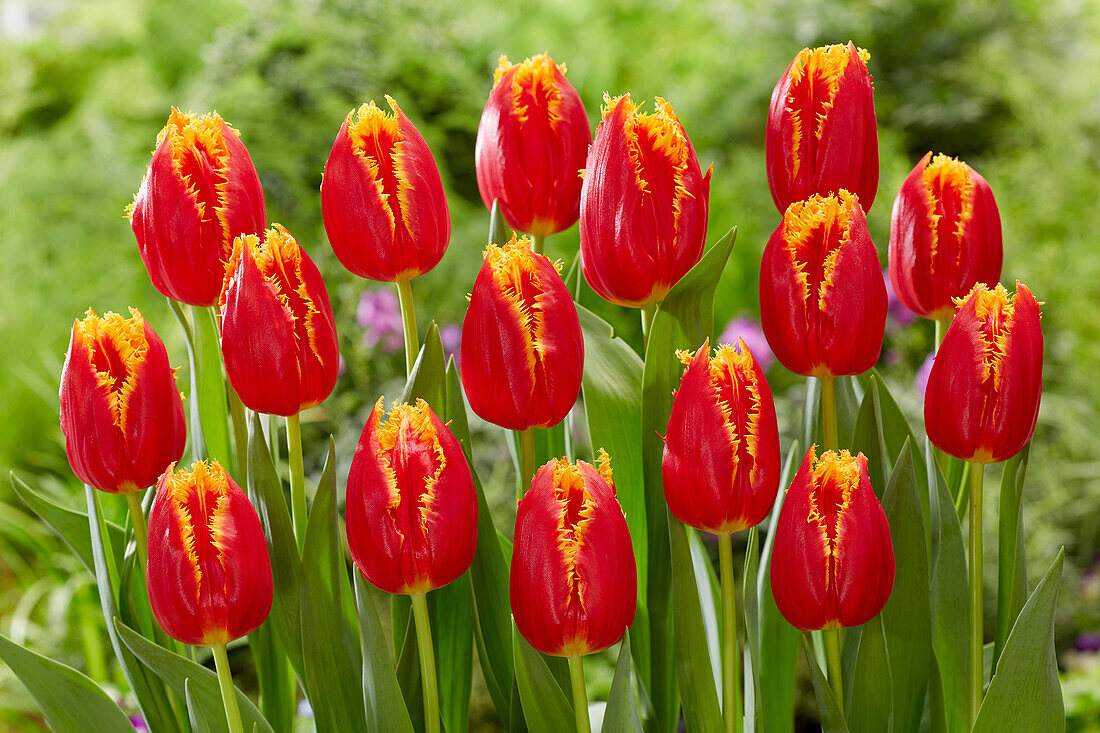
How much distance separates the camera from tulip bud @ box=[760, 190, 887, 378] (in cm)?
40

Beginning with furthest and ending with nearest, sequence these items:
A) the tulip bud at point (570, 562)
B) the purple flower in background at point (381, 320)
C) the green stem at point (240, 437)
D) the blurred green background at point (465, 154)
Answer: the blurred green background at point (465, 154) → the purple flower in background at point (381, 320) → the green stem at point (240, 437) → the tulip bud at point (570, 562)

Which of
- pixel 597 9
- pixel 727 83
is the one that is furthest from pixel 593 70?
pixel 597 9

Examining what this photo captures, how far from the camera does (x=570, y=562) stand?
1.21 feet

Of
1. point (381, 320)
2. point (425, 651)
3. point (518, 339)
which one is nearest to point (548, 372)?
point (518, 339)

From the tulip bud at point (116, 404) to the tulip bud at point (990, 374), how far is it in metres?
0.32

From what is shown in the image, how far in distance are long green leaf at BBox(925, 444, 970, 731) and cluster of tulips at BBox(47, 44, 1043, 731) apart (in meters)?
0.05

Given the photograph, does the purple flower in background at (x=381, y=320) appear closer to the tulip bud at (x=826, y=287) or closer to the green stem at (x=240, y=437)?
the green stem at (x=240, y=437)

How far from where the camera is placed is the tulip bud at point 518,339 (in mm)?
390

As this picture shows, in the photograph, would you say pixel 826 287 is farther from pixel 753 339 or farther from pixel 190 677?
pixel 753 339

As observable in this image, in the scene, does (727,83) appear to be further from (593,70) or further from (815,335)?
(815,335)

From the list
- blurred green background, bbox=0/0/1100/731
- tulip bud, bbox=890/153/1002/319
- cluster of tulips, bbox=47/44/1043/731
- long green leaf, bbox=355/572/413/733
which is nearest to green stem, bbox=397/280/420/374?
cluster of tulips, bbox=47/44/1043/731

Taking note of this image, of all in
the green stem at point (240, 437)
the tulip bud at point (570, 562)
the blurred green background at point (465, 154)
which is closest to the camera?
the tulip bud at point (570, 562)

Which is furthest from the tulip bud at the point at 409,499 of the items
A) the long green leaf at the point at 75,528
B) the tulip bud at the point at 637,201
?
the long green leaf at the point at 75,528

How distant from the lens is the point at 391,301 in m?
1.64
